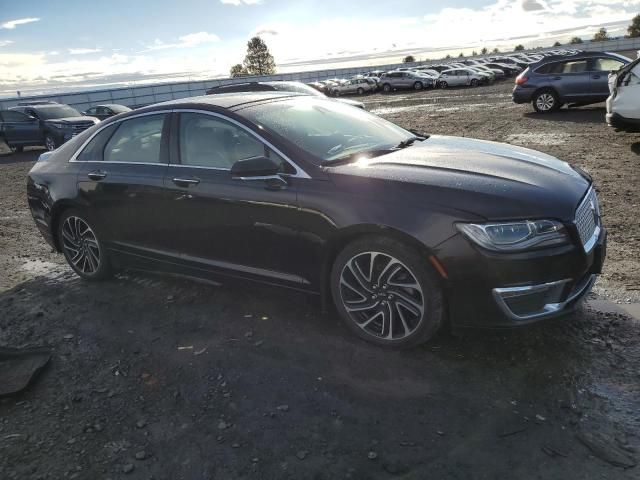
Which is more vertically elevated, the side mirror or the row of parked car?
the row of parked car

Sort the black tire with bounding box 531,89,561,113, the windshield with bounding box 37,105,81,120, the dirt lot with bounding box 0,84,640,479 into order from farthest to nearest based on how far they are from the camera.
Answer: the windshield with bounding box 37,105,81,120
the black tire with bounding box 531,89,561,113
the dirt lot with bounding box 0,84,640,479

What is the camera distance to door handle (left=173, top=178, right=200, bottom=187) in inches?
153

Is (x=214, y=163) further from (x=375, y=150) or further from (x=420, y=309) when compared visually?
(x=420, y=309)

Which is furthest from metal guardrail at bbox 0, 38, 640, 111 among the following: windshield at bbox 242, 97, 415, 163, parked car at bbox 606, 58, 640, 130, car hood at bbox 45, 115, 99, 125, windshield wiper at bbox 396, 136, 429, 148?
windshield wiper at bbox 396, 136, 429, 148

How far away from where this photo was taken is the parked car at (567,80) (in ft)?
48.1

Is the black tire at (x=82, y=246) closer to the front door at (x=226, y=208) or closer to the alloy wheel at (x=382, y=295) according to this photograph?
the front door at (x=226, y=208)

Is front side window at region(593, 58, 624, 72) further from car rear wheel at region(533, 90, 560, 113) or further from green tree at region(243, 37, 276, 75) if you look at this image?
green tree at region(243, 37, 276, 75)

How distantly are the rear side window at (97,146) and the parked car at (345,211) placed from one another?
14 millimetres

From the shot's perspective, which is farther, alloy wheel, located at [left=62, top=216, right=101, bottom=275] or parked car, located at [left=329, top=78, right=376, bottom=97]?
parked car, located at [left=329, top=78, right=376, bottom=97]

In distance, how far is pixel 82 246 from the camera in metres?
4.93

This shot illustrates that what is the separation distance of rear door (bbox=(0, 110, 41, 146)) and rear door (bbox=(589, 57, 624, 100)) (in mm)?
17537

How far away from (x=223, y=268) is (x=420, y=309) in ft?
5.19

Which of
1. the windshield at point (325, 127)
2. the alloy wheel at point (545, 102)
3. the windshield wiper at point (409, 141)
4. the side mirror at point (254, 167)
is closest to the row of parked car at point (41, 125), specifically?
the alloy wheel at point (545, 102)

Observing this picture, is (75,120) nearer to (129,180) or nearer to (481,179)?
(129,180)
